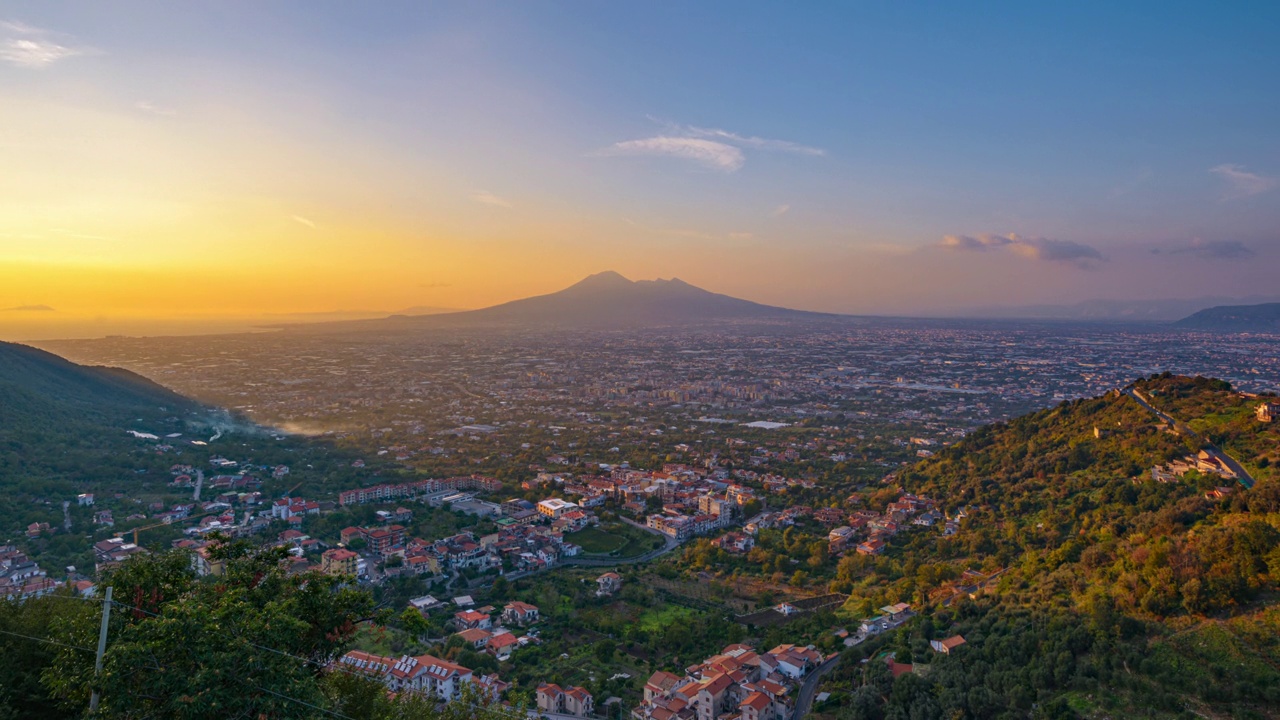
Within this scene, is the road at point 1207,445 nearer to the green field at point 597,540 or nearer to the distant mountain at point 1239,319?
the green field at point 597,540

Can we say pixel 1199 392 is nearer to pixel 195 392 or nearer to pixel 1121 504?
pixel 1121 504

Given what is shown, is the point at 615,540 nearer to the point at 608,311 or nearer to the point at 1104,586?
the point at 1104,586

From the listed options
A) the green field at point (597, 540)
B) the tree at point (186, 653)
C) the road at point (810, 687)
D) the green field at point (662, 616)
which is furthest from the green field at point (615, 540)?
the tree at point (186, 653)

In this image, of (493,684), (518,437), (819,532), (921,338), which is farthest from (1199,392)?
(921,338)

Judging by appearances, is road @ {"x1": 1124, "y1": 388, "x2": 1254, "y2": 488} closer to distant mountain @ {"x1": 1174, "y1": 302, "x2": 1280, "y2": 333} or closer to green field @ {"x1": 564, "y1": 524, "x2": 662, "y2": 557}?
green field @ {"x1": 564, "y1": 524, "x2": 662, "y2": 557}

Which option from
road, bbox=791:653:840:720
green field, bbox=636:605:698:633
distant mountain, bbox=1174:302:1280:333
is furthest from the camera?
distant mountain, bbox=1174:302:1280:333

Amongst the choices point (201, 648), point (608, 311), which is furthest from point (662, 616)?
point (608, 311)

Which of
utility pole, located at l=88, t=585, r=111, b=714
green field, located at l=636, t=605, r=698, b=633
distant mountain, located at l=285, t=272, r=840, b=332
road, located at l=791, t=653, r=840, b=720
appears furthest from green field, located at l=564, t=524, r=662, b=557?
distant mountain, located at l=285, t=272, r=840, b=332
